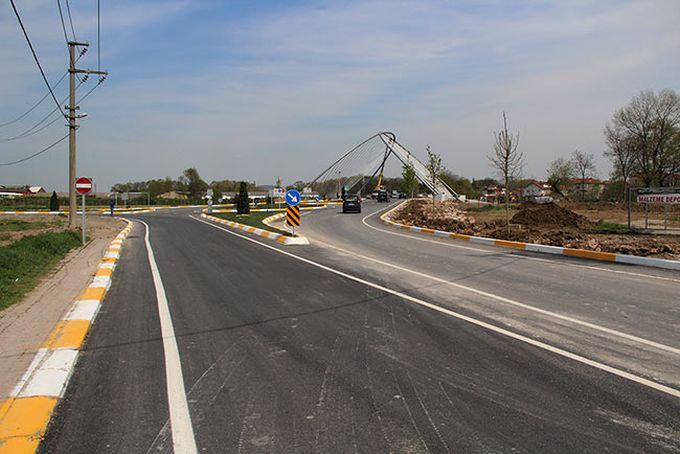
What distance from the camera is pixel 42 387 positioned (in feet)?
14.6

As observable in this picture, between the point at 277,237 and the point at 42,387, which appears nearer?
the point at 42,387

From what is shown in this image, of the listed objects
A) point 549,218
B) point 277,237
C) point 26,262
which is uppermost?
point 549,218

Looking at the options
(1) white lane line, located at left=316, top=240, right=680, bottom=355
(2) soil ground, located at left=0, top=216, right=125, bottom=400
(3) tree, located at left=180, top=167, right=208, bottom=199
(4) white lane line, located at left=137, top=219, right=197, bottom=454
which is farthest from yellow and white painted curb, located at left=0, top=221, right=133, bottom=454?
(3) tree, located at left=180, top=167, right=208, bottom=199

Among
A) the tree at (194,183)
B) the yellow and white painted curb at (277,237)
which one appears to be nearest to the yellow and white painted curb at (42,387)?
the yellow and white painted curb at (277,237)

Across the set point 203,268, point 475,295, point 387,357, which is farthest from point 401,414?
point 203,268

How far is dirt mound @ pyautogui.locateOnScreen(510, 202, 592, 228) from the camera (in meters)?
26.1

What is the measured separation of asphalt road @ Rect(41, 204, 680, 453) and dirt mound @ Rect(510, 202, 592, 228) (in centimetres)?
1710

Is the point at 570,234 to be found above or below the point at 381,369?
above

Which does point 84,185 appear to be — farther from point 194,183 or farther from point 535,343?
point 194,183

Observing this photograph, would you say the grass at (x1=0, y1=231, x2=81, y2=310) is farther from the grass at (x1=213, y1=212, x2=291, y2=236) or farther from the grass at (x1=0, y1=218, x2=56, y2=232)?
the grass at (x1=0, y1=218, x2=56, y2=232)

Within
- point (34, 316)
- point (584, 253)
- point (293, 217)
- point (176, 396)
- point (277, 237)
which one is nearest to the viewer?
point (176, 396)

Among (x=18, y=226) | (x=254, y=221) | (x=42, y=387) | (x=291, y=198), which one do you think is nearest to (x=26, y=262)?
(x=42, y=387)

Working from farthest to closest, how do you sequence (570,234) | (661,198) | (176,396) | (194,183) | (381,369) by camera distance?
(194,183) → (570,234) → (661,198) → (381,369) → (176,396)

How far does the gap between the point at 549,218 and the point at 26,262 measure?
961 inches
